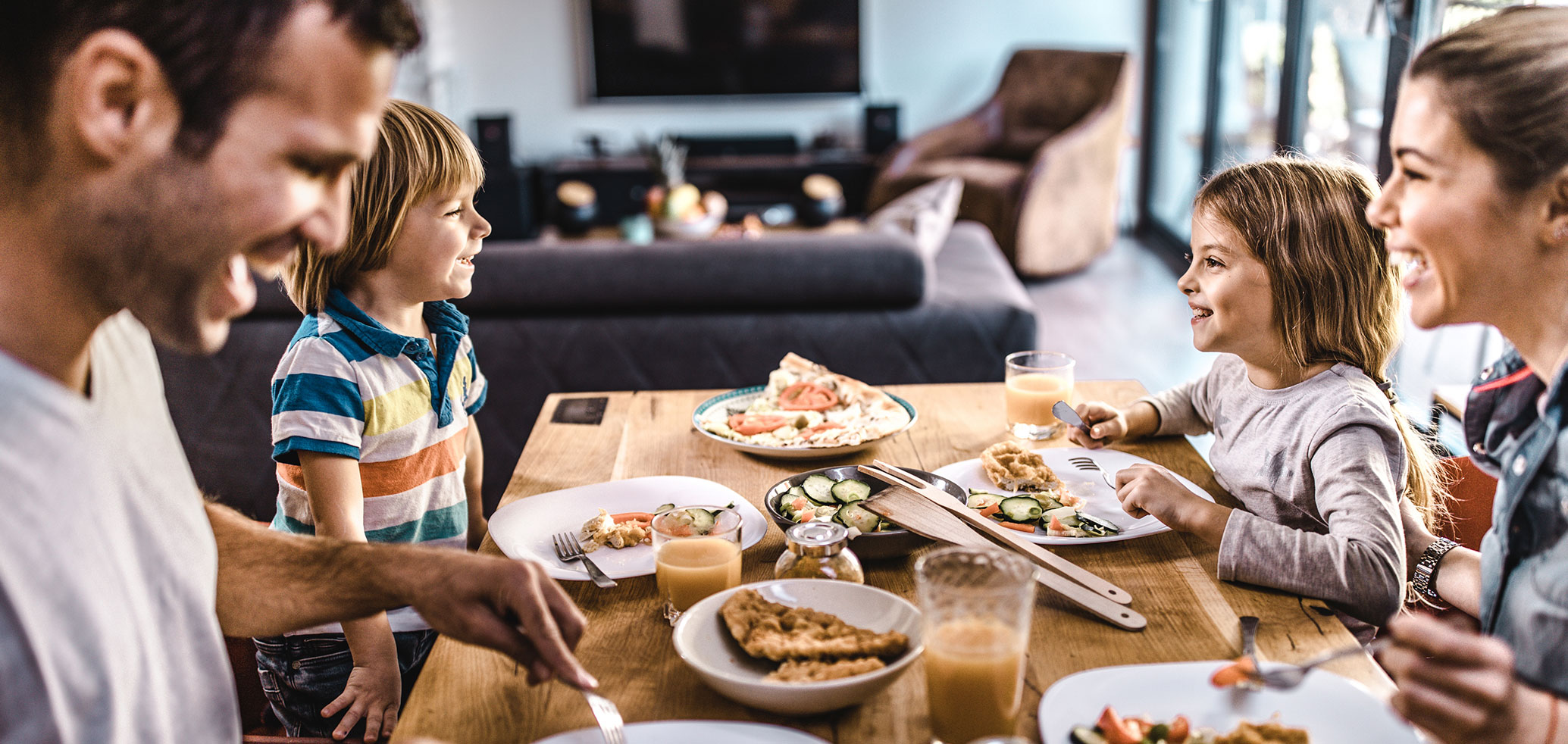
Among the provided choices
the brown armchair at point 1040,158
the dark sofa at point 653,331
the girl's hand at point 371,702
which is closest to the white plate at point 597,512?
the girl's hand at point 371,702

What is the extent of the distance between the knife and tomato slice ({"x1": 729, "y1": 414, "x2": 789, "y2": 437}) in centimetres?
42

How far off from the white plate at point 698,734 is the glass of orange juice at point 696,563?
22cm

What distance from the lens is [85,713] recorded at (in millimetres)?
729

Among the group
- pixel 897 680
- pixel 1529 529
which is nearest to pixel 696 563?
pixel 897 680

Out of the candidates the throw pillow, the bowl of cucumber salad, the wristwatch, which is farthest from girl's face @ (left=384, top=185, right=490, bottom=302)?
the throw pillow

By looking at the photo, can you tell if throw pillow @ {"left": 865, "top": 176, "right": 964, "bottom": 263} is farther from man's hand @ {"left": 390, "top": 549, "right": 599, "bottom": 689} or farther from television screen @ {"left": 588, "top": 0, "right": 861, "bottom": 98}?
television screen @ {"left": 588, "top": 0, "right": 861, "bottom": 98}

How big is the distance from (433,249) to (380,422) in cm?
25

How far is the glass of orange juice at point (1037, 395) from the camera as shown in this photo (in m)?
1.67

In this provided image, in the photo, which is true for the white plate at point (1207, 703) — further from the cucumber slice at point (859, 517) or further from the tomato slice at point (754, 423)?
the tomato slice at point (754, 423)

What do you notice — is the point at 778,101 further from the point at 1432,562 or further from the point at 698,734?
the point at 698,734

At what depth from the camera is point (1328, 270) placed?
139 cm

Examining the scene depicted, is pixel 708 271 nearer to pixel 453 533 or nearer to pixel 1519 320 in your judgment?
pixel 453 533

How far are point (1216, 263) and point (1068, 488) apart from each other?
1.20ft

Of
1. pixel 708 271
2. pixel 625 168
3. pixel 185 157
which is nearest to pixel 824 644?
pixel 185 157
